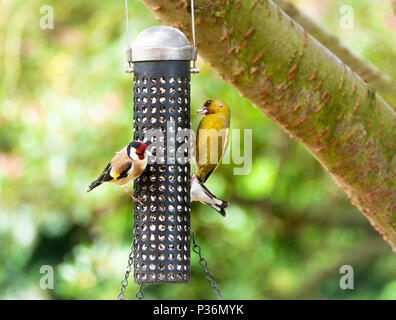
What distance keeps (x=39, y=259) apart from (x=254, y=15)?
11.3 feet

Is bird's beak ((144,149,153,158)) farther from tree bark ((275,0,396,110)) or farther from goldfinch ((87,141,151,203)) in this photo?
tree bark ((275,0,396,110))

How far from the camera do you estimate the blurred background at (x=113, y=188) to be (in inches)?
170

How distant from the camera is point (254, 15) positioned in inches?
87.4

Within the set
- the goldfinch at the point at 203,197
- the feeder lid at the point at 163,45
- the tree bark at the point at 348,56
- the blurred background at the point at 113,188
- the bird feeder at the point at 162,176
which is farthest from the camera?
the blurred background at the point at 113,188

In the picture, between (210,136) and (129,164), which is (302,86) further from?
(129,164)

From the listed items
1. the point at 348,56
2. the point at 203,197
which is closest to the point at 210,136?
the point at 203,197

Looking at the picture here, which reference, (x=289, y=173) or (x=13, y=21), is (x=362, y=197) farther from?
(x=13, y=21)

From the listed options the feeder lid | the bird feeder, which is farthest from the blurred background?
the feeder lid

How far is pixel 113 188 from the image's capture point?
4492 mm

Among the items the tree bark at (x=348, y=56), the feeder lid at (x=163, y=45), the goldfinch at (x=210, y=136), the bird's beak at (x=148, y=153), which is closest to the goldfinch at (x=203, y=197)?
the goldfinch at (x=210, y=136)

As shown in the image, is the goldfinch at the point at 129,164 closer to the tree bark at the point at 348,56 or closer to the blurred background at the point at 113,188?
the tree bark at the point at 348,56

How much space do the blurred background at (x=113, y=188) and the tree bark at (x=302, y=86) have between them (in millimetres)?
1604

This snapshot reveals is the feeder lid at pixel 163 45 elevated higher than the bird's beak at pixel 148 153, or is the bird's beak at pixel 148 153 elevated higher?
the feeder lid at pixel 163 45

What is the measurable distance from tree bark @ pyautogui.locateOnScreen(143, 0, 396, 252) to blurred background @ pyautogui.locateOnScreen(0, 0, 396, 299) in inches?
63.1
